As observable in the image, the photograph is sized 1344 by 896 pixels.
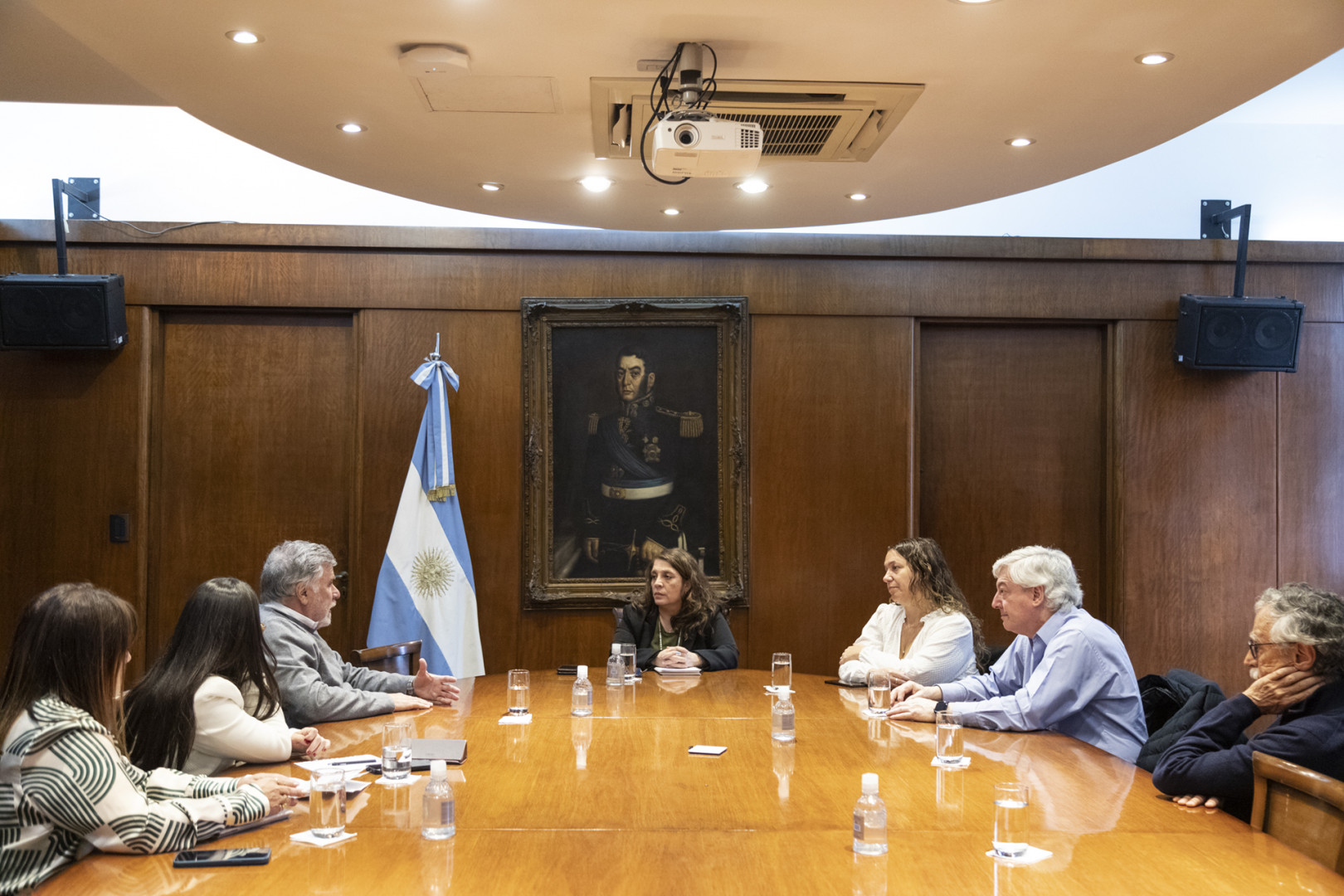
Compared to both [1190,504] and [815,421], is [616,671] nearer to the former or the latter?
[815,421]

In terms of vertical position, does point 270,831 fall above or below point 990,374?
below

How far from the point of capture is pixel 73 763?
2098 millimetres

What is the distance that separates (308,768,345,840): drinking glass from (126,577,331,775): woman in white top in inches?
23.0

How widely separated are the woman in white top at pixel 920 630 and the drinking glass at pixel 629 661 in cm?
87

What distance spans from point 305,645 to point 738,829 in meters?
1.88

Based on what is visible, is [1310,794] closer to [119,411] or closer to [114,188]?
[119,411]

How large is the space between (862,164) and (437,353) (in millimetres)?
2585

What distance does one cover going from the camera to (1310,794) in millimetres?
2207

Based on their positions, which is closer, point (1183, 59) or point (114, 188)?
point (1183, 59)

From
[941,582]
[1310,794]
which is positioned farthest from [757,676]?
[1310,794]

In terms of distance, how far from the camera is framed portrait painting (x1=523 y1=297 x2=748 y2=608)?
5.91 metres

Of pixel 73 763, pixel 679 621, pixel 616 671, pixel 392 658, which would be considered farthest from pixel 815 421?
pixel 73 763

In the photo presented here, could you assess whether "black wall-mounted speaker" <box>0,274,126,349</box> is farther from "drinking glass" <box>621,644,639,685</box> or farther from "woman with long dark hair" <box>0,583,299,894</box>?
"woman with long dark hair" <box>0,583,299,894</box>

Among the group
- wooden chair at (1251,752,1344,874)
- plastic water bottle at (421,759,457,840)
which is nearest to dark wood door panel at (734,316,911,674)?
wooden chair at (1251,752,1344,874)
